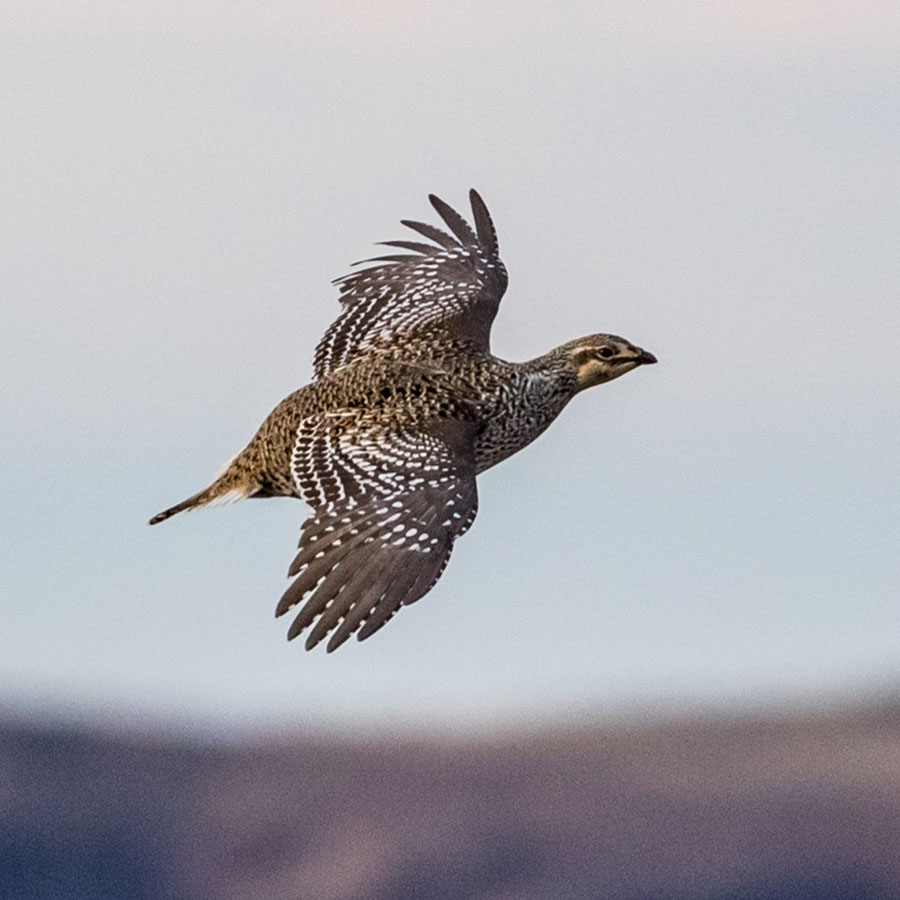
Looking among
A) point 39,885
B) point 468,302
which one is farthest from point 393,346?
point 39,885

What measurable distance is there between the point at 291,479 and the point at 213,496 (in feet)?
3.69

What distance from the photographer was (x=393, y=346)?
26328 millimetres

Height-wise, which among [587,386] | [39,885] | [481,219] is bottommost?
[39,885]

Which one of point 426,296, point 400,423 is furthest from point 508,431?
point 426,296

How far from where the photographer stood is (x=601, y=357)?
1041 inches

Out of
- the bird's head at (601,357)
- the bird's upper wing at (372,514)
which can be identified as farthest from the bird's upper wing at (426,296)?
the bird's upper wing at (372,514)

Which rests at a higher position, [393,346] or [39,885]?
[393,346]

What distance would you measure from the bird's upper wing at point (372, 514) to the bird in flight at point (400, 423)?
11 mm

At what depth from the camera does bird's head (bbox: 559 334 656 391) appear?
26438 millimetres

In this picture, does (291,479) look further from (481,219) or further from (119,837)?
(119,837)

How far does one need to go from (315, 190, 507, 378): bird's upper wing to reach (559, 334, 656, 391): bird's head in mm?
881

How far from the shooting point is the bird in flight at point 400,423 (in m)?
22.0

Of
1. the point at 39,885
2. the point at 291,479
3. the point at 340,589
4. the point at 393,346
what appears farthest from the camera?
the point at 39,885

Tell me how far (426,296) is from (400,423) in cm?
365
